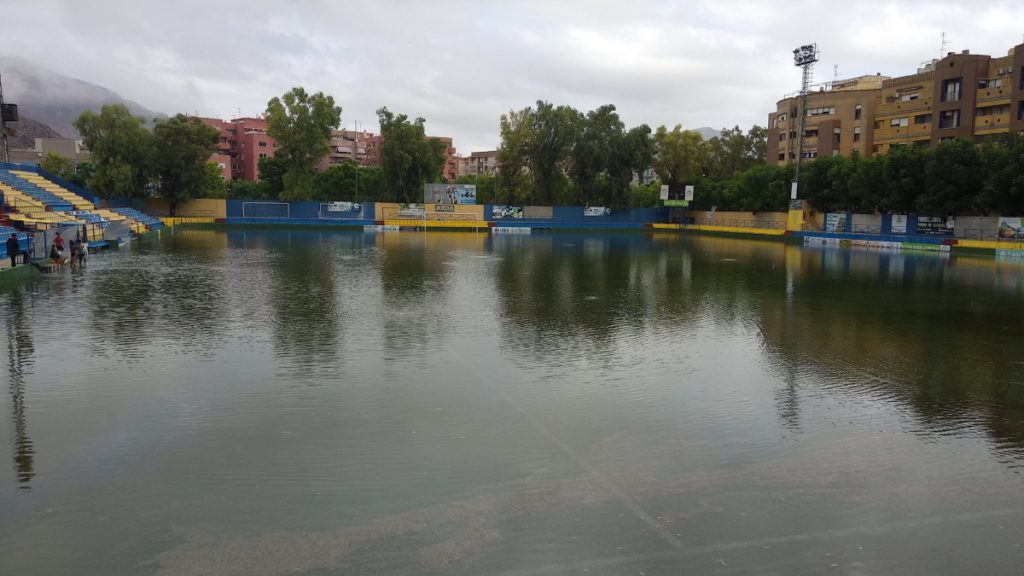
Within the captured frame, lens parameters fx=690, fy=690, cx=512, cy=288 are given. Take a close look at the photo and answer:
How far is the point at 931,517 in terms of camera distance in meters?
6.17

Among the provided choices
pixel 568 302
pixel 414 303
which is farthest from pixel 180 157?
pixel 568 302

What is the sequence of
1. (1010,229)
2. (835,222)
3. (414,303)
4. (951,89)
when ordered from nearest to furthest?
(414,303) < (1010,229) < (835,222) < (951,89)

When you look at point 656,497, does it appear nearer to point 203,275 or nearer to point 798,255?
point 203,275

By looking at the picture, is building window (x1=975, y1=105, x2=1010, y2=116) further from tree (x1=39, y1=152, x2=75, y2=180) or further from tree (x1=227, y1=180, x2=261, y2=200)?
tree (x1=39, y1=152, x2=75, y2=180)

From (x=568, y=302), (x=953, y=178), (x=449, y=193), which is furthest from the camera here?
(x=449, y=193)

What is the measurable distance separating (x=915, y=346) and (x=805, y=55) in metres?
51.5

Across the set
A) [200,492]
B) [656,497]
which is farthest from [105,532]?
[656,497]

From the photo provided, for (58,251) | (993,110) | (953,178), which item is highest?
(993,110)

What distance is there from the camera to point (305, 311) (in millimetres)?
16391

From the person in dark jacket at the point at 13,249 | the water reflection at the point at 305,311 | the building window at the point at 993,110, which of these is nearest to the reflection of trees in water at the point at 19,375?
the water reflection at the point at 305,311

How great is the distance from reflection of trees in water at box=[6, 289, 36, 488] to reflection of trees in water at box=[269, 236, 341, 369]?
3.71 m

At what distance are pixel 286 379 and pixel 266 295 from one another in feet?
30.5

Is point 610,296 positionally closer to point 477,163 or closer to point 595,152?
point 595,152

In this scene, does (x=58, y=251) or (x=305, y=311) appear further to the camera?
(x=58, y=251)
